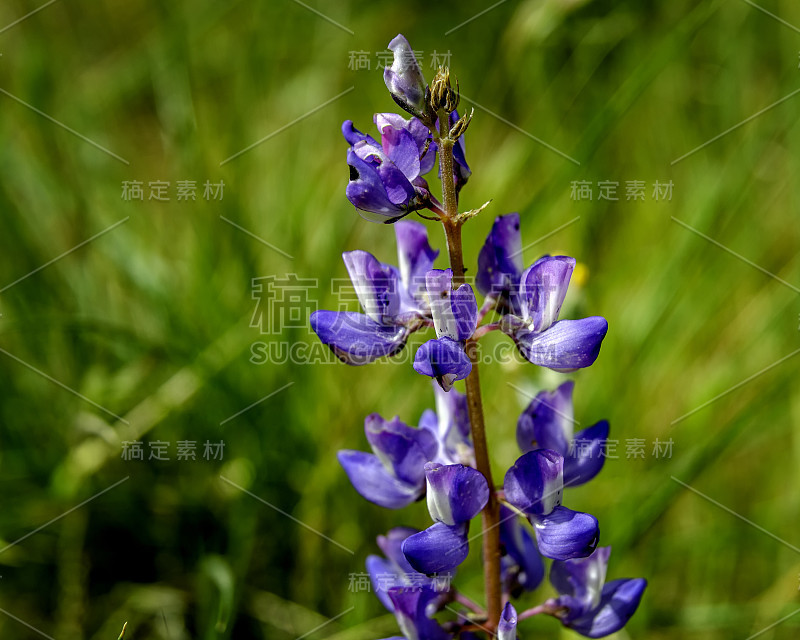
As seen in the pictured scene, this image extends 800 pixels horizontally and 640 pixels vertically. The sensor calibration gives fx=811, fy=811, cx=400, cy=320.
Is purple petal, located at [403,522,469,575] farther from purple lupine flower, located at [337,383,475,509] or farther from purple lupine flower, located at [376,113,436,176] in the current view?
purple lupine flower, located at [376,113,436,176]

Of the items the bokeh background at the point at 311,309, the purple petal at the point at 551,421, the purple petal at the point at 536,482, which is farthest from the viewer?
the bokeh background at the point at 311,309

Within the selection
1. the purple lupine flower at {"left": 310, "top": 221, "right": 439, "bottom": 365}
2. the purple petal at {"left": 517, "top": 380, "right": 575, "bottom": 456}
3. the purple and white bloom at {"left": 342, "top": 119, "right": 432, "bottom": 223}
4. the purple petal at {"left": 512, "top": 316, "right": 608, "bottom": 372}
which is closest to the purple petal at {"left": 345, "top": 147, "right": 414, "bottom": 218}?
the purple and white bloom at {"left": 342, "top": 119, "right": 432, "bottom": 223}

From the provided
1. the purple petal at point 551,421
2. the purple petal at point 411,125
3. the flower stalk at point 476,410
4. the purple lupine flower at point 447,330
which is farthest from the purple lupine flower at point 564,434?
the purple petal at point 411,125

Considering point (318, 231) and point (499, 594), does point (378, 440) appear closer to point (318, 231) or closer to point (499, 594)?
point (499, 594)


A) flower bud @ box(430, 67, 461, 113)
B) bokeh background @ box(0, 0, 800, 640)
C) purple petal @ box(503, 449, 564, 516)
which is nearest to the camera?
flower bud @ box(430, 67, 461, 113)

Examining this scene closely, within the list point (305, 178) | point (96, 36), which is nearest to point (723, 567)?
point (305, 178)

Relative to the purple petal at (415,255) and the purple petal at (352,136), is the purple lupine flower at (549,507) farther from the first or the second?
the purple petal at (352,136)

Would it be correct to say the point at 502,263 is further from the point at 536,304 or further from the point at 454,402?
the point at 454,402
